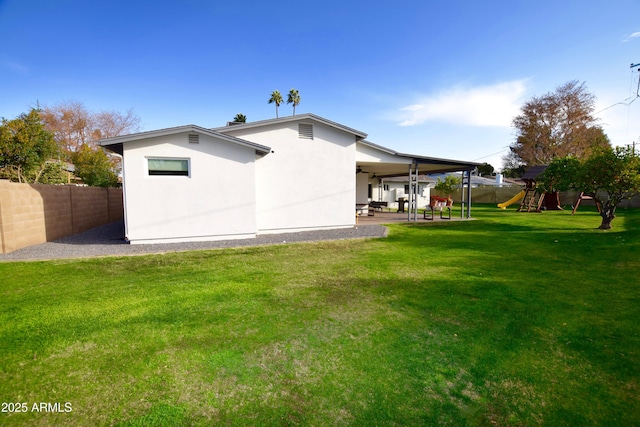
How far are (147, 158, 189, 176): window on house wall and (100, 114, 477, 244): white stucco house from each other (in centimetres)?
3

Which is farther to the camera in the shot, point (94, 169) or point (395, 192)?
point (395, 192)

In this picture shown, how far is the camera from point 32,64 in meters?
21.1

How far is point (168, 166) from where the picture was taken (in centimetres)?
961

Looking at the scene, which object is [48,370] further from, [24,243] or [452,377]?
[24,243]

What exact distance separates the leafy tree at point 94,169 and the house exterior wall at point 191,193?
1541 cm

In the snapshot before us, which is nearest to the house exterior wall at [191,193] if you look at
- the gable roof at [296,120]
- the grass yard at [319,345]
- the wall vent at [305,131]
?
the gable roof at [296,120]

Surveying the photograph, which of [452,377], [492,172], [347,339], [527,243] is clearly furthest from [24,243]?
[492,172]

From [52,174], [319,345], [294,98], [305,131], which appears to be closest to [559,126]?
[294,98]

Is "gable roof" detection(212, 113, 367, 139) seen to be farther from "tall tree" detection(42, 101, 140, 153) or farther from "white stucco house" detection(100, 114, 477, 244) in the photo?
"tall tree" detection(42, 101, 140, 153)

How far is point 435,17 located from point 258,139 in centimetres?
989

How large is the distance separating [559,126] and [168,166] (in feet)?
147

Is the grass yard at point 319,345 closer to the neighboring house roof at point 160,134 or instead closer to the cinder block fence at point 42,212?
the cinder block fence at point 42,212

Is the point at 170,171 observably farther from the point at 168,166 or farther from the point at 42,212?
the point at 42,212

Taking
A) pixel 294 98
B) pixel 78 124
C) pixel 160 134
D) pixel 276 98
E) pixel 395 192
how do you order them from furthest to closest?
pixel 294 98 → pixel 276 98 → pixel 78 124 → pixel 395 192 → pixel 160 134
